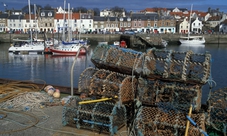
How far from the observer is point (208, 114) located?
420 cm

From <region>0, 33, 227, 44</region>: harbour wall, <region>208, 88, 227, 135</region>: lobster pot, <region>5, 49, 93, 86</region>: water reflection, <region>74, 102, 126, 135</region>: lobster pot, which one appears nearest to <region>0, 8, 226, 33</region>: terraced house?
<region>0, 33, 227, 44</region>: harbour wall

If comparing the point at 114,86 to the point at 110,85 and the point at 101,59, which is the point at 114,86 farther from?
the point at 101,59

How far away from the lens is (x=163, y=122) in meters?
3.99

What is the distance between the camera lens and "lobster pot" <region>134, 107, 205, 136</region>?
389 centimetres

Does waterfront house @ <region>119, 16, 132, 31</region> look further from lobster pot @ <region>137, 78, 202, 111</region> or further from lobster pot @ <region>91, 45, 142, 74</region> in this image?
lobster pot @ <region>137, 78, 202, 111</region>

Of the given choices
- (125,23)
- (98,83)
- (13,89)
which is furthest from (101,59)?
(125,23)

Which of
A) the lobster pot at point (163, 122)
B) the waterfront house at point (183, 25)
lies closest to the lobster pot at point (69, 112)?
the lobster pot at point (163, 122)

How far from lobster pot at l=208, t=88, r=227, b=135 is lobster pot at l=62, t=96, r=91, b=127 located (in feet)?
7.98

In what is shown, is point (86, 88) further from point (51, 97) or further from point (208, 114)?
point (208, 114)

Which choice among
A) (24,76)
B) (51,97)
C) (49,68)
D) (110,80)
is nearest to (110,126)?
(110,80)

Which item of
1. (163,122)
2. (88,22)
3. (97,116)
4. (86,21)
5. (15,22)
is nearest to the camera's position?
(163,122)

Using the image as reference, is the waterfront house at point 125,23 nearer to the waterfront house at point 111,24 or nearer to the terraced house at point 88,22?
the terraced house at point 88,22

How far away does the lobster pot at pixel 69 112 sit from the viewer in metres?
4.82

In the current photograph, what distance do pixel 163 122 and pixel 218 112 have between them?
114cm
